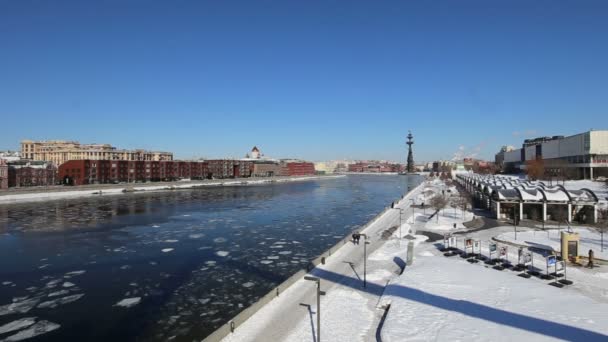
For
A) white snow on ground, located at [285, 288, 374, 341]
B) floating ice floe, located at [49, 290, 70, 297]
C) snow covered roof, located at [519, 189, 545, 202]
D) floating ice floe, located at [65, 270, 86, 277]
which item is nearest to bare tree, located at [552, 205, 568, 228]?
snow covered roof, located at [519, 189, 545, 202]

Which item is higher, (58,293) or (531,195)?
(531,195)

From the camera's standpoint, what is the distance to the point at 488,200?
44938 millimetres

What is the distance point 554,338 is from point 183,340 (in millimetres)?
12483

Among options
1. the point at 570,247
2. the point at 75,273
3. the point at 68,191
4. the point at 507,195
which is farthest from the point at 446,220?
the point at 68,191

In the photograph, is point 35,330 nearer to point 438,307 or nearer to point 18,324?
point 18,324

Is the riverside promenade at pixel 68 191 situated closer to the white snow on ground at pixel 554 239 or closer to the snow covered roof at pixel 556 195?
the white snow on ground at pixel 554 239

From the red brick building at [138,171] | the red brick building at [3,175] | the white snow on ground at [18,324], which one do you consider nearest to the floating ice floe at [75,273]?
the white snow on ground at [18,324]

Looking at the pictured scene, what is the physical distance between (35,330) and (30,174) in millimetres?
91307

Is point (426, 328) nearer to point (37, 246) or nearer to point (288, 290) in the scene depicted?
point (288, 290)

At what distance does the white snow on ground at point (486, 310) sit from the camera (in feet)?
40.8

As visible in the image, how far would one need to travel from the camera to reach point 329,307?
1521cm

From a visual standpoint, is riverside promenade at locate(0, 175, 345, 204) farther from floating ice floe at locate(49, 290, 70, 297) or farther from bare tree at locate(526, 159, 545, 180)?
bare tree at locate(526, 159, 545, 180)

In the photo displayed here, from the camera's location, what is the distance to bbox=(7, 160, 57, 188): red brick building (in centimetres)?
8531

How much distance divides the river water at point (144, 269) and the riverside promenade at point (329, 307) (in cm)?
221
